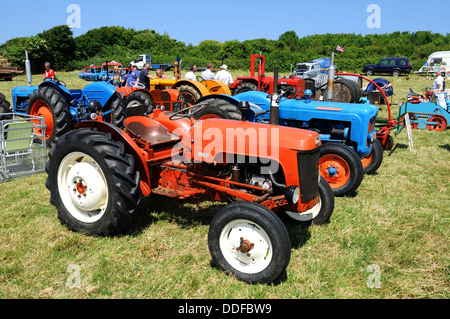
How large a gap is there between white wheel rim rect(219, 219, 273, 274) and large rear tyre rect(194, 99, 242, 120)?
8.86ft

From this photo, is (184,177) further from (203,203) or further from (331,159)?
(331,159)

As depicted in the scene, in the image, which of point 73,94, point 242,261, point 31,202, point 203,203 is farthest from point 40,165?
point 242,261

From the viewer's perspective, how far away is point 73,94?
25.0 feet

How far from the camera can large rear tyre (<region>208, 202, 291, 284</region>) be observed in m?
2.71

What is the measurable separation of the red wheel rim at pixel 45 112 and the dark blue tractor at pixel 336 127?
319cm

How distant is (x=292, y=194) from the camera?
9.63 ft

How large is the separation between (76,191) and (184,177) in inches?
43.2

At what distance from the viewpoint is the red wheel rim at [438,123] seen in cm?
918

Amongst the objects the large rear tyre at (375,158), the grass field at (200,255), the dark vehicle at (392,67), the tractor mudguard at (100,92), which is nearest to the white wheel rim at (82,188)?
the grass field at (200,255)

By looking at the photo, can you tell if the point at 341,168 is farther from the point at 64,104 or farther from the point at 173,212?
the point at 64,104

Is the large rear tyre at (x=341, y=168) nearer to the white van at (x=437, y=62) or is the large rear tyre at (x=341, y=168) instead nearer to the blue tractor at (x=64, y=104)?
the blue tractor at (x=64, y=104)

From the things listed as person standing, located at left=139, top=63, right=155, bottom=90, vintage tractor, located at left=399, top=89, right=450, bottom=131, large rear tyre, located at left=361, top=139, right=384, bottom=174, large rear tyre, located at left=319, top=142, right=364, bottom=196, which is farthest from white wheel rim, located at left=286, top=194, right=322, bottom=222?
person standing, located at left=139, top=63, right=155, bottom=90

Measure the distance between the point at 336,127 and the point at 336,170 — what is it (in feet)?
2.74

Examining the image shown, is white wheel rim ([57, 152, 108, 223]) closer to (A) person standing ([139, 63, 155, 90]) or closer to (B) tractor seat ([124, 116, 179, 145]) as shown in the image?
(B) tractor seat ([124, 116, 179, 145])
